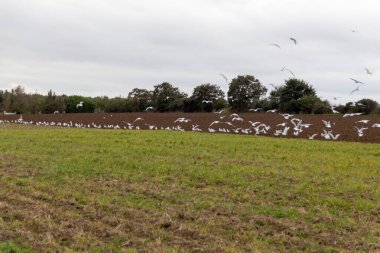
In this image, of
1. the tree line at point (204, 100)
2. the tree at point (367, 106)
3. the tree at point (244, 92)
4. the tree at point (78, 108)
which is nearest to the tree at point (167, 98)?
the tree line at point (204, 100)

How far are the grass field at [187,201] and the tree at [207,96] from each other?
180 feet

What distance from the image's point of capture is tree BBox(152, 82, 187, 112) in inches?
2906

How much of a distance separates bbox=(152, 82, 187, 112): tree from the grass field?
57411 mm

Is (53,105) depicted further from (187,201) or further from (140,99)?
(187,201)

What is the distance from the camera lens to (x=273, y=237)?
7.00 metres

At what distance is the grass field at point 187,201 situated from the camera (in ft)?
22.1

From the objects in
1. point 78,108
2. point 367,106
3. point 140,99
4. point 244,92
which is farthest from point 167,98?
point 367,106

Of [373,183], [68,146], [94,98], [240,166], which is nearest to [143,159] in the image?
[240,166]

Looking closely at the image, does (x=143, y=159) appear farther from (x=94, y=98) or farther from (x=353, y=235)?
(x=94, y=98)

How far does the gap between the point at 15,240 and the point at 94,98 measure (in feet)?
267

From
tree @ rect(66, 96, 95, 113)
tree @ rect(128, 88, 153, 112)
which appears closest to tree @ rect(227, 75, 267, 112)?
tree @ rect(128, 88, 153, 112)

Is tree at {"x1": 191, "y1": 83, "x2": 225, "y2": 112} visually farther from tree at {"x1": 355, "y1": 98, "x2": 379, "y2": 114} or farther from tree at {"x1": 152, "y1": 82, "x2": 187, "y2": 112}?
tree at {"x1": 355, "y1": 98, "x2": 379, "y2": 114}

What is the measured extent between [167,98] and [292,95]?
72.5ft

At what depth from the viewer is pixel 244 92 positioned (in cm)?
7044
